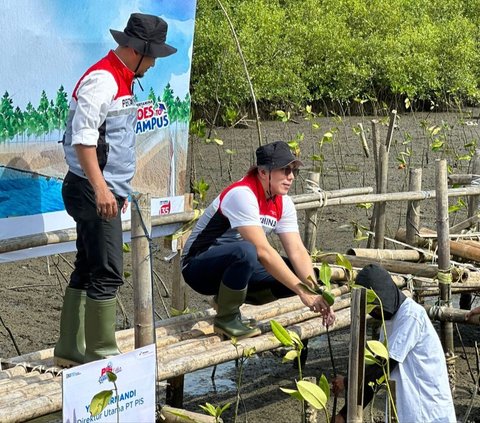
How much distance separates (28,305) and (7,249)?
3.09m

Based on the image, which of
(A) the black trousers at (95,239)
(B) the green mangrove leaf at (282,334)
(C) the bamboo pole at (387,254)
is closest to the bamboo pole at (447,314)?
(C) the bamboo pole at (387,254)

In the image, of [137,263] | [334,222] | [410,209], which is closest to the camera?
[137,263]

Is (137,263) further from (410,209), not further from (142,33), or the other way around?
(410,209)

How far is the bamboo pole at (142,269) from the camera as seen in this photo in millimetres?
4133

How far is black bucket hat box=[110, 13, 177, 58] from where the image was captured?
439 cm

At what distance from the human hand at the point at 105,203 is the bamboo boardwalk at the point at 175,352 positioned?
2.12 ft

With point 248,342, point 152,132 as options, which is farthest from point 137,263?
point 152,132

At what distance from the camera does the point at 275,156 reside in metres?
4.92

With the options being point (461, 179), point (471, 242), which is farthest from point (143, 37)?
point (461, 179)

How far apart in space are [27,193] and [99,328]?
1032 millimetres

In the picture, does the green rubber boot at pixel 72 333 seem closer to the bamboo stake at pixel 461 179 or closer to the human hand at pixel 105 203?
the human hand at pixel 105 203

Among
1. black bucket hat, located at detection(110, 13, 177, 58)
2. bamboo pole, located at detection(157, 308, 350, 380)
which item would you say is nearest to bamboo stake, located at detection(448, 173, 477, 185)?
bamboo pole, located at detection(157, 308, 350, 380)

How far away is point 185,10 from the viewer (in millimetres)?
5934

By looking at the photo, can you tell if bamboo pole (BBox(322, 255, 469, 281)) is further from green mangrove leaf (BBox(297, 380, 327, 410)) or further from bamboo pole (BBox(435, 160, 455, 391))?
green mangrove leaf (BBox(297, 380, 327, 410))
